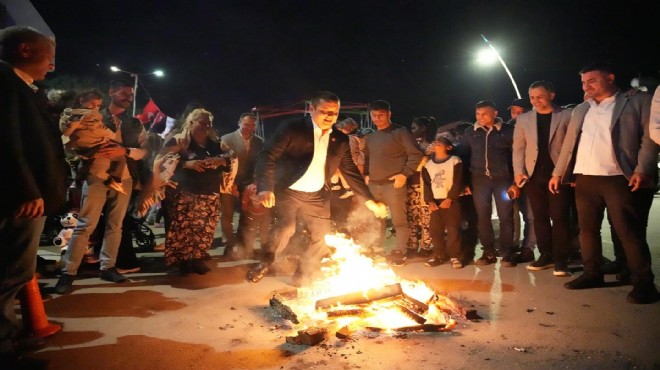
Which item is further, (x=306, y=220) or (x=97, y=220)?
(x=306, y=220)

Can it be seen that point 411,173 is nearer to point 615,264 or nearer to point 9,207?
point 615,264

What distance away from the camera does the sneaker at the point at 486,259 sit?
6508 millimetres

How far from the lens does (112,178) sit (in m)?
5.41

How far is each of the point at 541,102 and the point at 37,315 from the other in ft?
20.0

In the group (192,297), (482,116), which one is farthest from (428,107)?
(192,297)

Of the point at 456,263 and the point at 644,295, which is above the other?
the point at 456,263

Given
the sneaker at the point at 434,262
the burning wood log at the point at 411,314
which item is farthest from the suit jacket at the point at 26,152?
the sneaker at the point at 434,262

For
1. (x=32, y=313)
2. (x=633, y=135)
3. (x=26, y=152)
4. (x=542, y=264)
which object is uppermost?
(x=633, y=135)

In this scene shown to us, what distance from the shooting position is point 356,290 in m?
4.46

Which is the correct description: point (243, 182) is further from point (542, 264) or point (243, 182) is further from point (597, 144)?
point (597, 144)

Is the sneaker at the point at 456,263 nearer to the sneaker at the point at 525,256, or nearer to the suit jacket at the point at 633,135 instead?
the sneaker at the point at 525,256

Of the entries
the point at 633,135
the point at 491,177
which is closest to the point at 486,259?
the point at 491,177

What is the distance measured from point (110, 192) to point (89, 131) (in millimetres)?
770

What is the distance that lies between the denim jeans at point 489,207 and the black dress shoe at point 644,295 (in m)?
1.94
